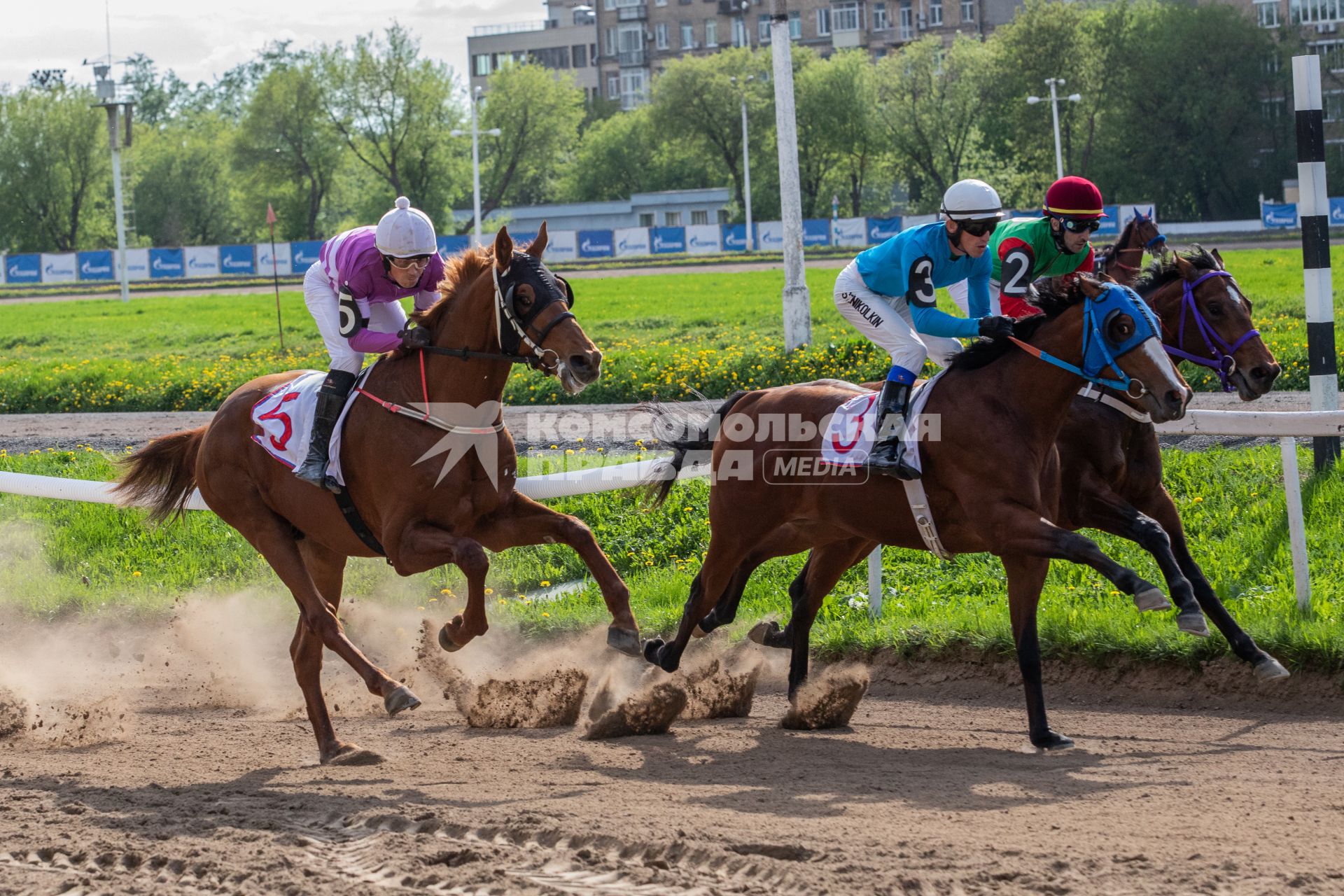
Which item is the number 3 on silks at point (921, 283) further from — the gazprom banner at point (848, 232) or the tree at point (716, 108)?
the tree at point (716, 108)

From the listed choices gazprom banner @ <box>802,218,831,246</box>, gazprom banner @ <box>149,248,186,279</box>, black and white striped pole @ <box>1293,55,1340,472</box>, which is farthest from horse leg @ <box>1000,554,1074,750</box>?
gazprom banner @ <box>149,248,186,279</box>

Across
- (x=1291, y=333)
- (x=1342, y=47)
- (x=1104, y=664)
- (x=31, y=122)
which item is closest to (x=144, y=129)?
(x=31, y=122)

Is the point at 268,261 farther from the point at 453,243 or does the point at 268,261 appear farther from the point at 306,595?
the point at 306,595

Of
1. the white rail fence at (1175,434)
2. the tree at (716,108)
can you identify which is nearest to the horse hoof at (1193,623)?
the white rail fence at (1175,434)

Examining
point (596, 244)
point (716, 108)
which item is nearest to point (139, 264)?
point (596, 244)

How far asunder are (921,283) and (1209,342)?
4.67 ft

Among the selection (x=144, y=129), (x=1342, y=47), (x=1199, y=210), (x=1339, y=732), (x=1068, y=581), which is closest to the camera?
(x=1339, y=732)

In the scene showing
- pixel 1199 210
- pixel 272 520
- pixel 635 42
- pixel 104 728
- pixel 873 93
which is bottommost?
pixel 104 728

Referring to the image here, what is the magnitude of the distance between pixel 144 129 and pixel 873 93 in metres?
41.6

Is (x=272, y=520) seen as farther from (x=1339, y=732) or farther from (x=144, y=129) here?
(x=144, y=129)

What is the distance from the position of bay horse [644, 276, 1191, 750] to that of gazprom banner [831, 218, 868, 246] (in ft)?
139

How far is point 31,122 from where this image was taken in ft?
221

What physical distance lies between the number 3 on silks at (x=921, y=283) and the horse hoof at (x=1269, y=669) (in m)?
2.11

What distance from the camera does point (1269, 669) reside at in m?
6.00
